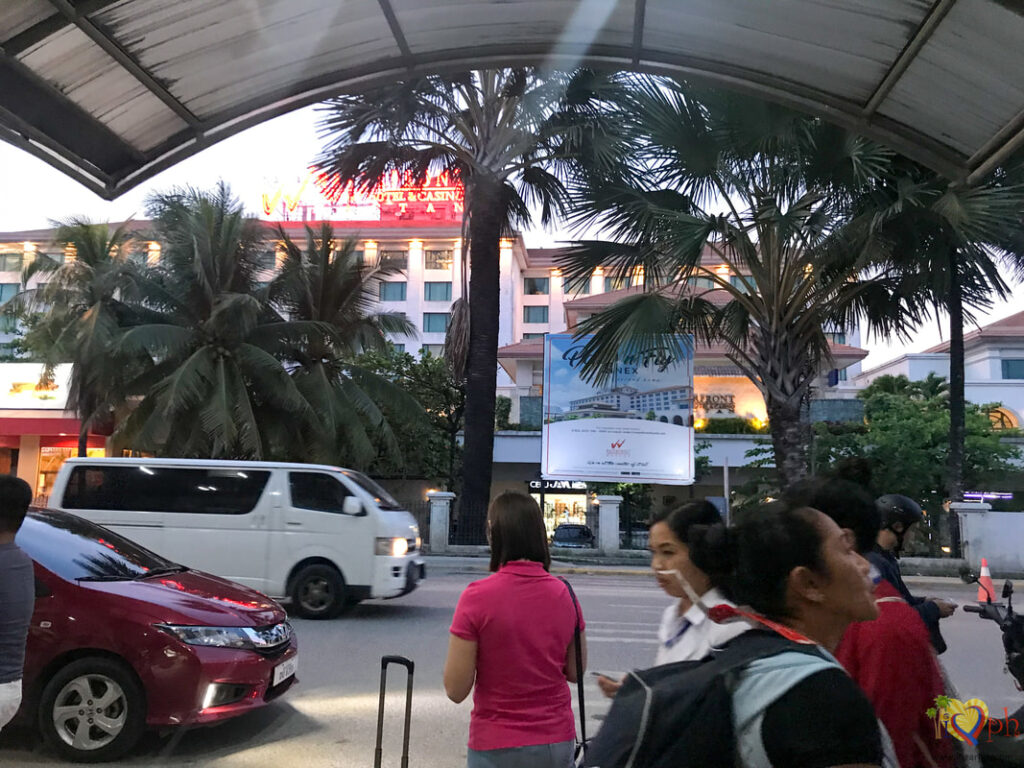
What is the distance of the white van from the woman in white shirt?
8190mm

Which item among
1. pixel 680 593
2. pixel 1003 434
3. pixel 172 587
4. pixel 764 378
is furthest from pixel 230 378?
pixel 1003 434

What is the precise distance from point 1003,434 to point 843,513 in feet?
94.3

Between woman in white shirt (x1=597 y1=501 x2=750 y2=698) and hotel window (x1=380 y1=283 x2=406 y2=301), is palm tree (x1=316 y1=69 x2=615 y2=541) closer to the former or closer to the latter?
woman in white shirt (x1=597 y1=501 x2=750 y2=698)

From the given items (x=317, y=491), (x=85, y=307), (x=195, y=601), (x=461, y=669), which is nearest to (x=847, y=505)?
(x=461, y=669)

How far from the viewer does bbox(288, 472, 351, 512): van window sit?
10.6 m

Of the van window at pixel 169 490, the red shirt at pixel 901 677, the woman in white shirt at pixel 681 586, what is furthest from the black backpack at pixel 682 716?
the van window at pixel 169 490

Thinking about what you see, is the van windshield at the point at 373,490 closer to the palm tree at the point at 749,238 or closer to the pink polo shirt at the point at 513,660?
the palm tree at the point at 749,238

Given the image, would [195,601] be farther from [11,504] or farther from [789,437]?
[789,437]

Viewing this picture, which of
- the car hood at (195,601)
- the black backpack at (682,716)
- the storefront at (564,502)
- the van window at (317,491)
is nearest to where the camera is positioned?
the black backpack at (682,716)

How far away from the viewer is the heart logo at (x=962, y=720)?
7.70 feet

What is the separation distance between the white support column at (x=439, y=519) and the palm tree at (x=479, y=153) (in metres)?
1.21

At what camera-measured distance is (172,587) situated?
5.48 metres

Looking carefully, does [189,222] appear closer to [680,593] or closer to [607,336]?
[607,336]

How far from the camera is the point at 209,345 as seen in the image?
21891mm
